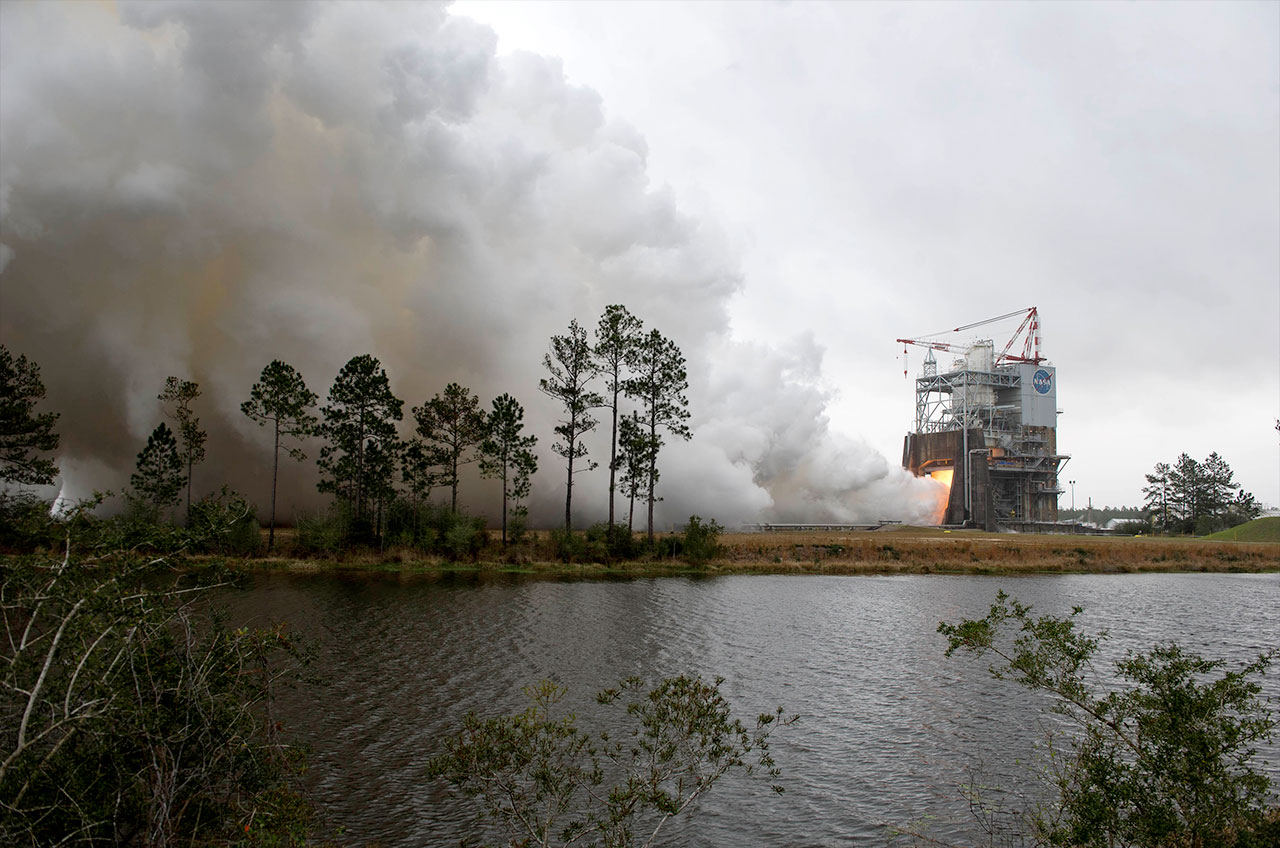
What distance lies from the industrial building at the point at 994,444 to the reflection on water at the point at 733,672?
72260mm

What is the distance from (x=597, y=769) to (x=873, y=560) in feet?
201

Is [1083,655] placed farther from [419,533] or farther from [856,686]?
[419,533]

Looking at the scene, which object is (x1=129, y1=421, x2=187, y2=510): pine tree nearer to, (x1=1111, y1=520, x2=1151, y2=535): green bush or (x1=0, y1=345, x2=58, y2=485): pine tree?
(x1=0, y1=345, x2=58, y2=485): pine tree

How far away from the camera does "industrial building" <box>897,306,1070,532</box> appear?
402ft

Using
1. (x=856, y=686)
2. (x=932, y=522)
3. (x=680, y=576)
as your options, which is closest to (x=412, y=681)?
(x=856, y=686)

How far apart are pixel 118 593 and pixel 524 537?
63.4m

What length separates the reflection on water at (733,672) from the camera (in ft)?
47.0

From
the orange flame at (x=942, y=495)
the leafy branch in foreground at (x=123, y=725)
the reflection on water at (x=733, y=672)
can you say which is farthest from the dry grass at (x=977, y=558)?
the leafy branch in foreground at (x=123, y=725)

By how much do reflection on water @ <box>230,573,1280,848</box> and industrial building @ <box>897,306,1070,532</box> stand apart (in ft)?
237

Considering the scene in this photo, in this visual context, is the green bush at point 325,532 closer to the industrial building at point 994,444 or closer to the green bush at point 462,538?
the green bush at point 462,538

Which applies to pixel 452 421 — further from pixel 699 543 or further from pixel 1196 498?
pixel 1196 498

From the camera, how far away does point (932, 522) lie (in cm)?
12794

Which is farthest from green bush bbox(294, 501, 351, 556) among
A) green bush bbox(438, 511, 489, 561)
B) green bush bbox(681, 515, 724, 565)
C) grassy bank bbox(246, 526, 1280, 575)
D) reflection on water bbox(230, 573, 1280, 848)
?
green bush bbox(681, 515, 724, 565)

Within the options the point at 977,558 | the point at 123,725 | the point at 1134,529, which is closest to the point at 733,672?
the point at 123,725
